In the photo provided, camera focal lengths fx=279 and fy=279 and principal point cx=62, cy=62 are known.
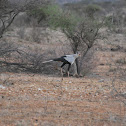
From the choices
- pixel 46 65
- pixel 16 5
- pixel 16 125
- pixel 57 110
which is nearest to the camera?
pixel 16 125

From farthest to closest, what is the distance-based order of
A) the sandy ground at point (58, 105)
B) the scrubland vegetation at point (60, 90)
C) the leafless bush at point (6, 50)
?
the leafless bush at point (6, 50)
the scrubland vegetation at point (60, 90)
the sandy ground at point (58, 105)

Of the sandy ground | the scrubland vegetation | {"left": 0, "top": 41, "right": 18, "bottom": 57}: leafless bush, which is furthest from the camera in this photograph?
{"left": 0, "top": 41, "right": 18, "bottom": 57}: leafless bush

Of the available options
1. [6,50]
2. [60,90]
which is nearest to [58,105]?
[60,90]

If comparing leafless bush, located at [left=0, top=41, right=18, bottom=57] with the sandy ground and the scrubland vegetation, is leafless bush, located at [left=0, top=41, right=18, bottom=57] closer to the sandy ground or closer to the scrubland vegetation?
the scrubland vegetation

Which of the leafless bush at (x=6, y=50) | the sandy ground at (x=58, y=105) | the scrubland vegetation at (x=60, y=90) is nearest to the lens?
the sandy ground at (x=58, y=105)

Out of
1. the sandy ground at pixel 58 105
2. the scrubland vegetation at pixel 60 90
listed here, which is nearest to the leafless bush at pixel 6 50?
the scrubland vegetation at pixel 60 90

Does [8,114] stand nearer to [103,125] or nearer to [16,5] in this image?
[103,125]

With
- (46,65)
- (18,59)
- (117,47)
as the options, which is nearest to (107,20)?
(46,65)

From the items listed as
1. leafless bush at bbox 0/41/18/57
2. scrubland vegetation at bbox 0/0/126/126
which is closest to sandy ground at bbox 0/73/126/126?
scrubland vegetation at bbox 0/0/126/126

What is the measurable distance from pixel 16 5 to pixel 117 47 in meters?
11.3

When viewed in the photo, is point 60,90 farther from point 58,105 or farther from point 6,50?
point 6,50

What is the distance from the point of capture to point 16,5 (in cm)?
945

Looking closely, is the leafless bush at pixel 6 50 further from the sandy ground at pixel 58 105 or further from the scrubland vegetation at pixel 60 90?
the sandy ground at pixel 58 105

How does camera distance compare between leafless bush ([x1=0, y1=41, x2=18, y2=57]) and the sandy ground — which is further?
leafless bush ([x1=0, y1=41, x2=18, y2=57])
